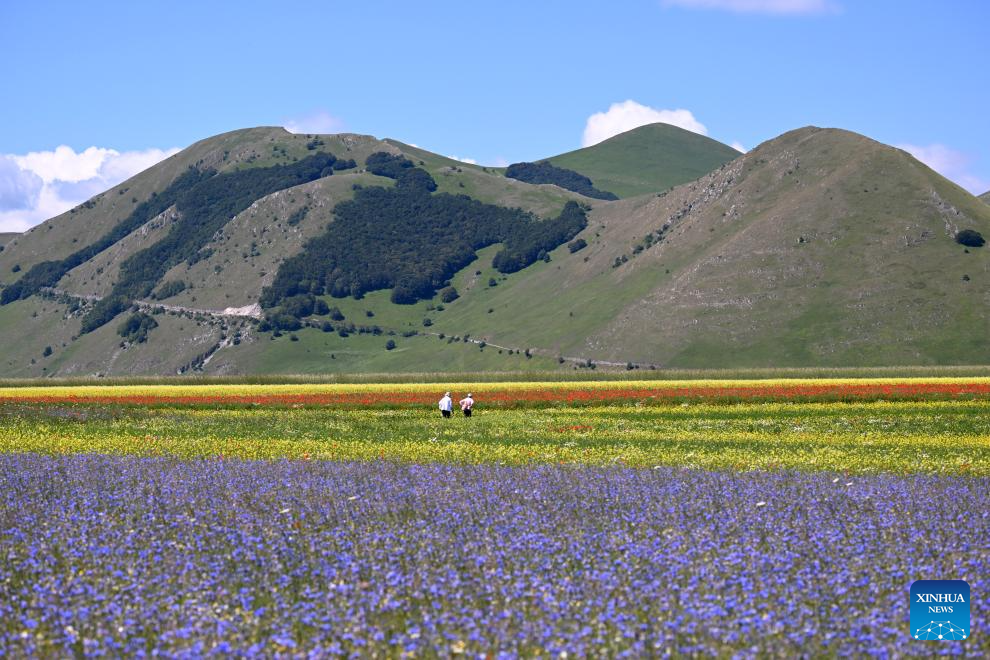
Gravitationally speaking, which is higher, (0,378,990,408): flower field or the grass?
(0,378,990,408): flower field

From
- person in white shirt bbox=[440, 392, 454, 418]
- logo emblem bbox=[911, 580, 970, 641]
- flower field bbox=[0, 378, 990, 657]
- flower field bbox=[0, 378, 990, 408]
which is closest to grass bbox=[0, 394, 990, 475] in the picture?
flower field bbox=[0, 378, 990, 657]

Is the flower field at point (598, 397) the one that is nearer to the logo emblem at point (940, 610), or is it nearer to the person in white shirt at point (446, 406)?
the person in white shirt at point (446, 406)

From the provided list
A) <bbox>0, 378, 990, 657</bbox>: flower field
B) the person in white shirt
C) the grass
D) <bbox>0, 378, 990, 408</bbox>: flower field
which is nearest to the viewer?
<bbox>0, 378, 990, 657</bbox>: flower field

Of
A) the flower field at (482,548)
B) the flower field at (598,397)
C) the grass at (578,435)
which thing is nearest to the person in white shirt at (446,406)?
the grass at (578,435)

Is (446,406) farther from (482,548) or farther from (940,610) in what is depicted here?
(940,610)

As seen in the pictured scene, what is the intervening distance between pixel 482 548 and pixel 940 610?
6.27 metres

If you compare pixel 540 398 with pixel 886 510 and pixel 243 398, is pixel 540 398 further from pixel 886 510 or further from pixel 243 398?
pixel 886 510

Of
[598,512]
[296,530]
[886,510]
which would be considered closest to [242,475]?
[296,530]

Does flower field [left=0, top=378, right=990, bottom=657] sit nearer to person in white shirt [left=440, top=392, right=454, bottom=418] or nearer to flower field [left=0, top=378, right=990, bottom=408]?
person in white shirt [left=440, top=392, right=454, bottom=418]

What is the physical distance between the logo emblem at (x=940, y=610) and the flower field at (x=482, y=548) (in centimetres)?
21

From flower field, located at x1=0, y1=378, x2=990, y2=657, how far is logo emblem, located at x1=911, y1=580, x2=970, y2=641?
8.2 inches

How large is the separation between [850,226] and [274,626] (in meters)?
197

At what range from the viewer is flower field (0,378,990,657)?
11.2 metres

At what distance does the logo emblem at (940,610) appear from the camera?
1124cm
